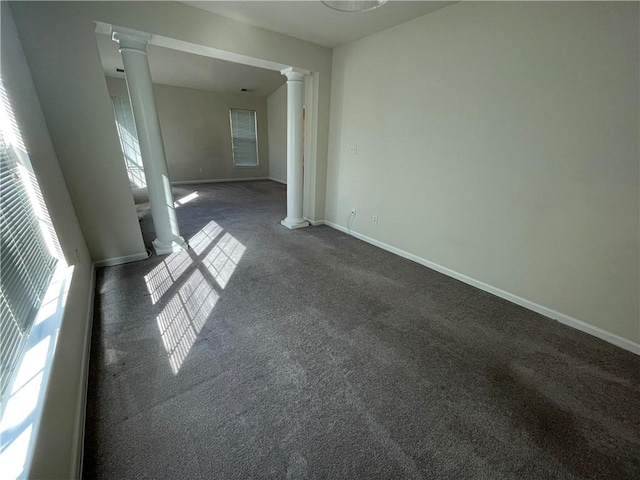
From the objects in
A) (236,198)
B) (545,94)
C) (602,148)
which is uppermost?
(545,94)

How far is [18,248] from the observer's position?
1.21 m

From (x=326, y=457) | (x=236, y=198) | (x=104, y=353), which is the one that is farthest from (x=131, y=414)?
(x=236, y=198)

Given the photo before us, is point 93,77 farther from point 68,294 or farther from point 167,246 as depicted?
point 68,294

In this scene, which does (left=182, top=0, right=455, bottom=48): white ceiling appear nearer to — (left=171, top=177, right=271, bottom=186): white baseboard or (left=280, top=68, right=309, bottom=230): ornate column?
(left=280, top=68, right=309, bottom=230): ornate column

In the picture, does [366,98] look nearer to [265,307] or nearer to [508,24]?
[508,24]

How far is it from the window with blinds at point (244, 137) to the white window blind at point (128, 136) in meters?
2.48

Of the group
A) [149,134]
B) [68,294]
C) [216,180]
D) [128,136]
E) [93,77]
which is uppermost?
[93,77]

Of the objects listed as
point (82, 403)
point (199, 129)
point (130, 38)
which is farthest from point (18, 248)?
point (199, 129)

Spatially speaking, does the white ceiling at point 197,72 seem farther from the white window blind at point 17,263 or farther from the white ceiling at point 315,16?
the white window blind at point 17,263

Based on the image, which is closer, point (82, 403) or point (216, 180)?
point (82, 403)

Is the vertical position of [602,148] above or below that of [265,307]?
above

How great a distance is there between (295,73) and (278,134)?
4655mm

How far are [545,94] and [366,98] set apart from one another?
180 cm

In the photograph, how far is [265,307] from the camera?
2.14 metres
